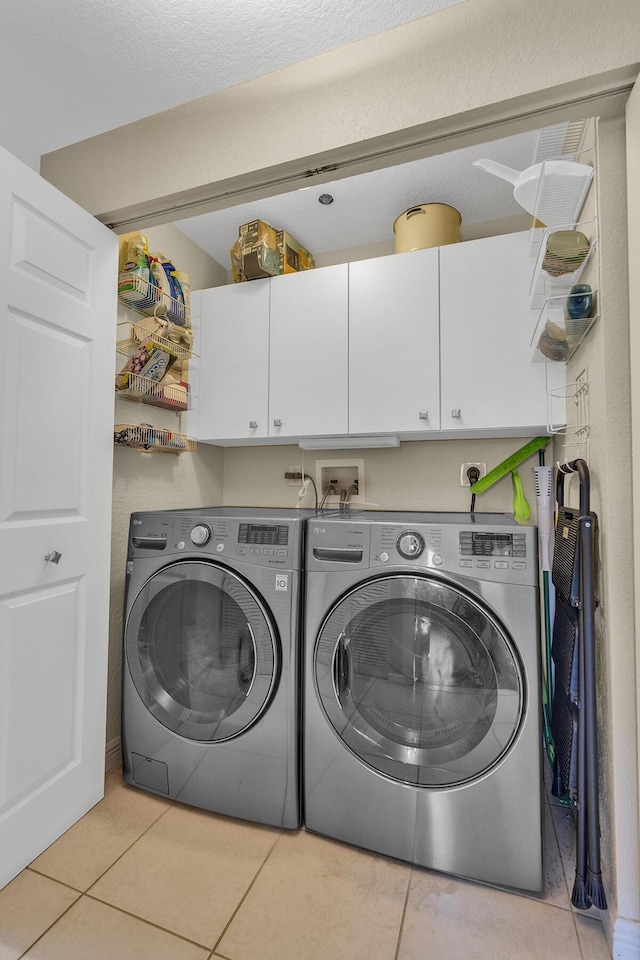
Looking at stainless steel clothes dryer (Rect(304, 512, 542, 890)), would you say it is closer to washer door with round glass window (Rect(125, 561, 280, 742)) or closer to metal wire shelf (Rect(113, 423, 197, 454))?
washer door with round glass window (Rect(125, 561, 280, 742))

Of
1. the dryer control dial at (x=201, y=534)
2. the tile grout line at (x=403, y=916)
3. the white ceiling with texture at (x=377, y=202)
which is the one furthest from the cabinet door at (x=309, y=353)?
the tile grout line at (x=403, y=916)

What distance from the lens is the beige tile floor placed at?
1.19 metres

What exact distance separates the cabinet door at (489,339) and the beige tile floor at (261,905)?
1.52 m

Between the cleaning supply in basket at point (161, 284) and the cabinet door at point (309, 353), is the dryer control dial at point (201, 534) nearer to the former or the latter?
the cabinet door at point (309, 353)

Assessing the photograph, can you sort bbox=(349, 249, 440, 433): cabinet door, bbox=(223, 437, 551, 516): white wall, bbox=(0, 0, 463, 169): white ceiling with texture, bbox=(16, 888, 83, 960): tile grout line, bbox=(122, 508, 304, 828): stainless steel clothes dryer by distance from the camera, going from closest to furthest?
bbox=(16, 888, 83, 960): tile grout line, bbox=(0, 0, 463, 169): white ceiling with texture, bbox=(122, 508, 304, 828): stainless steel clothes dryer, bbox=(349, 249, 440, 433): cabinet door, bbox=(223, 437, 551, 516): white wall

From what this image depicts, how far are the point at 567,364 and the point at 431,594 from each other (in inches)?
41.6

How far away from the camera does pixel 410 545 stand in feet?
4.87

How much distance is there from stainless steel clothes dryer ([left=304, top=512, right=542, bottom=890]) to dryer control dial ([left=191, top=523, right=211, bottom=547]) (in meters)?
0.39

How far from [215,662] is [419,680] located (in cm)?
74

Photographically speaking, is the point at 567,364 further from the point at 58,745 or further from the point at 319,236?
the point at 58,745

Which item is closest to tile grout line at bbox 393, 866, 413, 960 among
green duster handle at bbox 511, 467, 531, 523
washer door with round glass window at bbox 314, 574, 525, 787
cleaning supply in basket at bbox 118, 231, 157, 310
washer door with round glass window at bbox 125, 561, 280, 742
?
washer door with round glass window at bbox 314, 574, 525, 787

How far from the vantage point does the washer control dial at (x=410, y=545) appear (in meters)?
1.48

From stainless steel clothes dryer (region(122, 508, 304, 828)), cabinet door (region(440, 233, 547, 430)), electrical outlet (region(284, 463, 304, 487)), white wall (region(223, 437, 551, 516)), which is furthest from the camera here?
electrical outlet (region(284, 463, 304, 487))

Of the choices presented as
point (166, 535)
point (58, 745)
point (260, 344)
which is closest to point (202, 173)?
point (260, 344)
